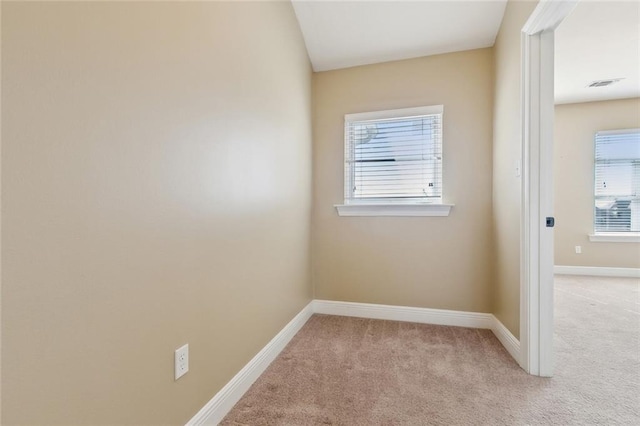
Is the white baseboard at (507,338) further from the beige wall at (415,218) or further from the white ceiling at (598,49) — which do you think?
the white ceiling at (598,49)

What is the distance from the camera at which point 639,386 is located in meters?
1.62

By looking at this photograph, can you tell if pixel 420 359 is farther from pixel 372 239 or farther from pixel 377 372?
pixel 372 239

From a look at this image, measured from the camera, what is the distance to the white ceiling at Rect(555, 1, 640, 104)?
7.76 feet

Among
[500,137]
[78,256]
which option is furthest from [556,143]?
[78,256]

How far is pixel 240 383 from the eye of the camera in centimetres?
154

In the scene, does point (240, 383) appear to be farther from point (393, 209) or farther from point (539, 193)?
point (539, 193)

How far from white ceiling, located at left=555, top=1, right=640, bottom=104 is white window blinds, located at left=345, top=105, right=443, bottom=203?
4.65 ft

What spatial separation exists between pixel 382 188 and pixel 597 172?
3.94 metres

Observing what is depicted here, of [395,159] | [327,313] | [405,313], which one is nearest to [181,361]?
[327,313]

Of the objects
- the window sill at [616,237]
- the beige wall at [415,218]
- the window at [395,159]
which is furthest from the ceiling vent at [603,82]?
the window at [395,159]

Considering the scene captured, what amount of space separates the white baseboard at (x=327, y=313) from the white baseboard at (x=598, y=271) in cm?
306

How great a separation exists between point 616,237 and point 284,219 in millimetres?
5047

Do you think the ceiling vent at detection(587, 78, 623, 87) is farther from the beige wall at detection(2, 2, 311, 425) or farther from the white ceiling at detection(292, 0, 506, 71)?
the beige wall at detection(2, 2, 311, 425)

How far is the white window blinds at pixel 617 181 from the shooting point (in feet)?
13.9
